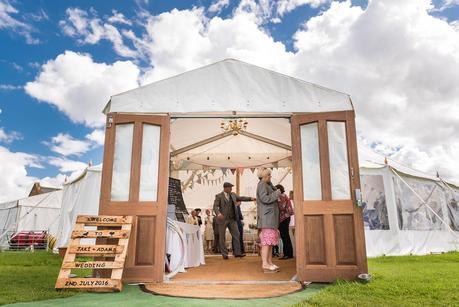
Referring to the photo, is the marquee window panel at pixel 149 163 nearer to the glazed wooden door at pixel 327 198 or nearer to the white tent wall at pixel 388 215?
the glazed wooden door at pixel 327 198

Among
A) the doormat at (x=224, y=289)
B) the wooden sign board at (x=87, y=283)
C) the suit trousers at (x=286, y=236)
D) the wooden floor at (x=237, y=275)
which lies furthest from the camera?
the suit trousers at (x=286, y=236)

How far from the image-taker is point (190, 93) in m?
4.88

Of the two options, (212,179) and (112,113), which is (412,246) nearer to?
(212,179)

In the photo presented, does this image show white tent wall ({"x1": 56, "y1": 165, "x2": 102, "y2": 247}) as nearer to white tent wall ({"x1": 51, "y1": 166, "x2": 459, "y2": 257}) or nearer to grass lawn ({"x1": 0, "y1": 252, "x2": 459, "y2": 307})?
white tent wall ({"x1": 51, "y1": 166, "x2": 459, "y2": 257})

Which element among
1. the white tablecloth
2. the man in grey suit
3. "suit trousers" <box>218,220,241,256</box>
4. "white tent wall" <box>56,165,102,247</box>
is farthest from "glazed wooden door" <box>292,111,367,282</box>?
"white tent wall" <box>56,165,102,247</box>

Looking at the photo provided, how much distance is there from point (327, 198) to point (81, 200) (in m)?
7.95

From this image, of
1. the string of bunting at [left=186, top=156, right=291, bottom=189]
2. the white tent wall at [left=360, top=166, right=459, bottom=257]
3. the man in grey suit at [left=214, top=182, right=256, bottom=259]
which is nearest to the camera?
the man in grey suit at [left=214, top=182, right=256, bottom=259]

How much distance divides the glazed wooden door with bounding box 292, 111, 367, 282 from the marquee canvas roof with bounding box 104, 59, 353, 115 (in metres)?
0.22

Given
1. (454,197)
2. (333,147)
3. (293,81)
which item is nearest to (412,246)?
(454,197)

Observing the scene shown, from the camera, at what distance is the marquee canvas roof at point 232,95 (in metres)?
4.80

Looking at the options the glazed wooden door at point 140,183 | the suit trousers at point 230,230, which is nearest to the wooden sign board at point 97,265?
the glazed wooden door at point 140,183

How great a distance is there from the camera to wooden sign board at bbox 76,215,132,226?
13.7 feet

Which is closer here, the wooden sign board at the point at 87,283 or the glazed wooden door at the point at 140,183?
the wooden sign board at the point at 87,283

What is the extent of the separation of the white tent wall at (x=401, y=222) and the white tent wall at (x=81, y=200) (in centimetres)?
698
